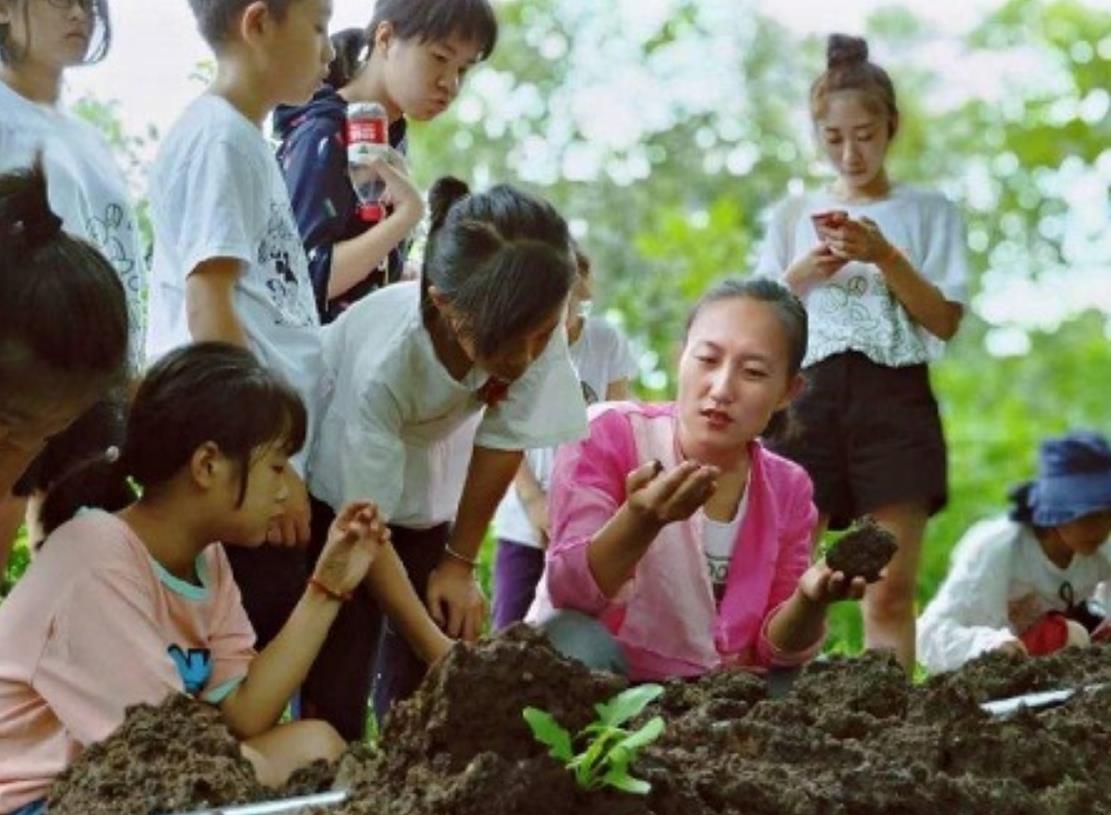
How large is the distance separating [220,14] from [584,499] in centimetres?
105

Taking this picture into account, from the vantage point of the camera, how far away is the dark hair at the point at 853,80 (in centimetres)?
504

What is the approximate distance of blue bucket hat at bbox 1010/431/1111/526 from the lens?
5.27m

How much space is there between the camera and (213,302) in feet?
11.7

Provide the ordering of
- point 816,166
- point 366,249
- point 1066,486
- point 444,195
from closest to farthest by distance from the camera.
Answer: point 444,195 < point 366,249 < point 1066,486 < point 816,166

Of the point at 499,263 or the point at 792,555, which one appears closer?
the point at 499,263

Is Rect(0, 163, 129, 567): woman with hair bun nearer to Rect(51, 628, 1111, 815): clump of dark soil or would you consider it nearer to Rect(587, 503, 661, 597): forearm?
Rect(51, 628, 1111, 815): clump of dark soil

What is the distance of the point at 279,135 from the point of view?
426 centimetres

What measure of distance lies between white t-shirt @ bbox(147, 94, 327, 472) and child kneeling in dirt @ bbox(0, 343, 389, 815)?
12.7 inches

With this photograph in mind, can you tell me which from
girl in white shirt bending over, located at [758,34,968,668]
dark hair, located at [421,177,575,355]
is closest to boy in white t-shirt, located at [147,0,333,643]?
dark hair, located at [421,177,575,355]

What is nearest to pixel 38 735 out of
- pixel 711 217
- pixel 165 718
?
pixel 165 718

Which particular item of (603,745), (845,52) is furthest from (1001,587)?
(603,745)

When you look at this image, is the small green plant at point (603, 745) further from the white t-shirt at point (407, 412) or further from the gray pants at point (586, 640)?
the white t-shirt at point (407, 412)

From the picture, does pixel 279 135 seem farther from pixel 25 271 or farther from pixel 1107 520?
pixel 1107 520

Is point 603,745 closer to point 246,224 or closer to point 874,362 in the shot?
point 246,224
